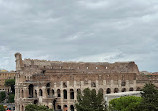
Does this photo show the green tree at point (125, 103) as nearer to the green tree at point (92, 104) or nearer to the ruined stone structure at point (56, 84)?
the green tree at point (92, 104)

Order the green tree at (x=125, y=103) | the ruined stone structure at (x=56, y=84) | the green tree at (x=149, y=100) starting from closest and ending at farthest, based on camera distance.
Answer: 1. the green tree at (x=149, y=100)
2. the green tree at (x=125, y=103)
3. the ruined stone structure at (x=56, y=84)

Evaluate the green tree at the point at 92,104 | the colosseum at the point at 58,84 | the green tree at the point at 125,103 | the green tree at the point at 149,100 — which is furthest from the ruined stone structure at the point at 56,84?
the green tree at the point at 149,100

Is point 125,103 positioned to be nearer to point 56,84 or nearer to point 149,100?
point 149,100

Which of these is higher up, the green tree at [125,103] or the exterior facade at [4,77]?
the exterior facade at [4,77]

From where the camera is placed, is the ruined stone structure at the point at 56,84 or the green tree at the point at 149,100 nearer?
the green tree at the point at 149,100

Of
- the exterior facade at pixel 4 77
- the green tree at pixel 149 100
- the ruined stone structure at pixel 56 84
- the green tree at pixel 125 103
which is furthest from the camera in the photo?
the exterior facade at pixel 4 77

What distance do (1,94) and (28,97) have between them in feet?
172

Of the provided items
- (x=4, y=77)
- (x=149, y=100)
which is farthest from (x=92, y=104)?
(x=4, y=77)

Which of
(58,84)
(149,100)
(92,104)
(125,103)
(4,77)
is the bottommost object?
(125,103)

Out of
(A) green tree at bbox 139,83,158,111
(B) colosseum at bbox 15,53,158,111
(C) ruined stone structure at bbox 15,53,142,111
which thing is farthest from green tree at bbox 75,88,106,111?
(B) colosseum at bbox 15,53,158,111

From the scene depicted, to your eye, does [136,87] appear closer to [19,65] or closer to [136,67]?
[136,67]

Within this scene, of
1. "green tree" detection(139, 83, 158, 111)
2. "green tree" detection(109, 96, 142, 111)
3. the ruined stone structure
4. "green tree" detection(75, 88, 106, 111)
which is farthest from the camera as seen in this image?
the ruined stone structure

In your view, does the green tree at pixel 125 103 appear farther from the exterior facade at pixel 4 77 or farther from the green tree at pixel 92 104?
the exterior facade at pixel 4 77

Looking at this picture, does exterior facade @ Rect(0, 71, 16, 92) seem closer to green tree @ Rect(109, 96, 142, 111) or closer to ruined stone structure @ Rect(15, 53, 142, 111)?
ruined stone structure @ Rect(15, 53, 142, 111)
